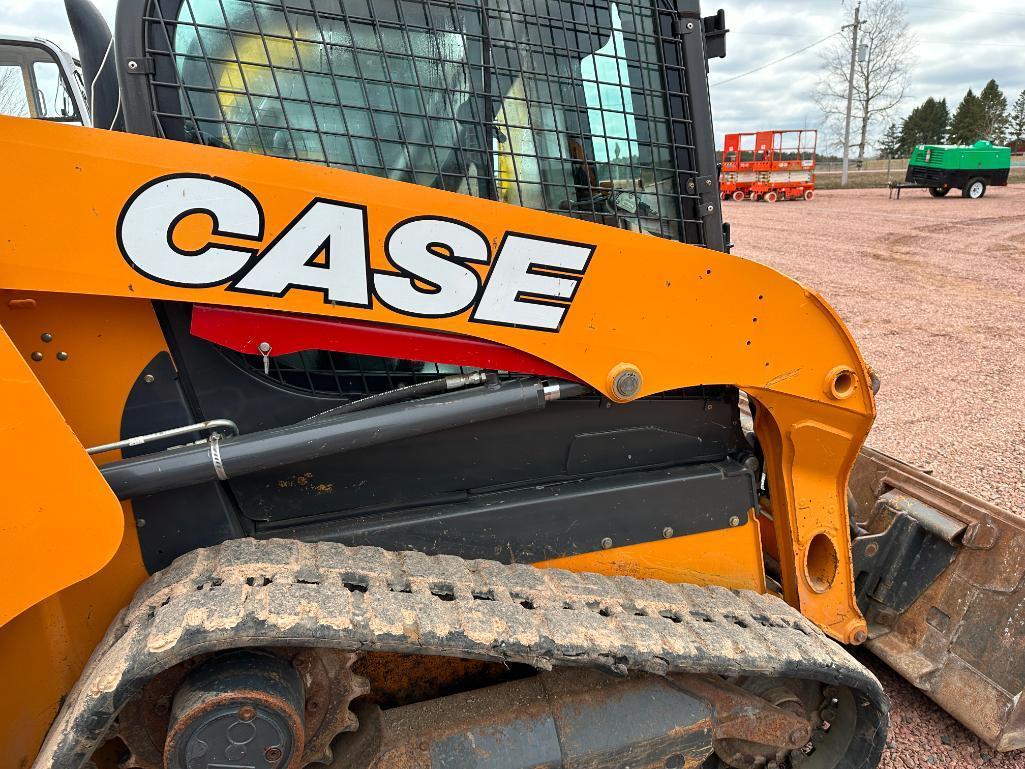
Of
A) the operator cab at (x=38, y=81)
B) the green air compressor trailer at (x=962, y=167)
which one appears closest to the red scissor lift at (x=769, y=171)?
the green air compressor trailer at (x=962, y=167)

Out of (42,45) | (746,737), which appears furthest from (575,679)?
(42,45)

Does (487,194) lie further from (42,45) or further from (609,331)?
(42,45)

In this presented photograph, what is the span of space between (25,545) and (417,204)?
41.5 inches

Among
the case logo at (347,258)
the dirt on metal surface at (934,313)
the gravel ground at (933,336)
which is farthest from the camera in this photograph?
the dirt on metal surface at (934,313)

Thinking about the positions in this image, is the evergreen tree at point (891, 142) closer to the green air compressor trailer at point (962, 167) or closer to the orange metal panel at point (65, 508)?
the green air compressor trailer at point (962, 167)

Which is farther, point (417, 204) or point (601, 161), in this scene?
point (601, 161)

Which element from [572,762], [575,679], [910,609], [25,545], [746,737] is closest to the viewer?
[25,545]

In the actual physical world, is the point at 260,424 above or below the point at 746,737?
above

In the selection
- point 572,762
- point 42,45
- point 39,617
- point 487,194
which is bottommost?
point 572,762

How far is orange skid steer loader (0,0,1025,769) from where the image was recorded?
1.44 meters

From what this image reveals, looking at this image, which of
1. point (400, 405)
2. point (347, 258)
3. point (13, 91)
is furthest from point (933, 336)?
point (13, 91)

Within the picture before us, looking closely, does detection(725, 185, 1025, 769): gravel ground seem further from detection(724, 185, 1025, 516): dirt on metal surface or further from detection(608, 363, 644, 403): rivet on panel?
detection(608, 363, 644, 403): rivet on panel

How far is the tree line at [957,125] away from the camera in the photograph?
47616mm

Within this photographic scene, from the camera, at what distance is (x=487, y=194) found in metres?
1.83
